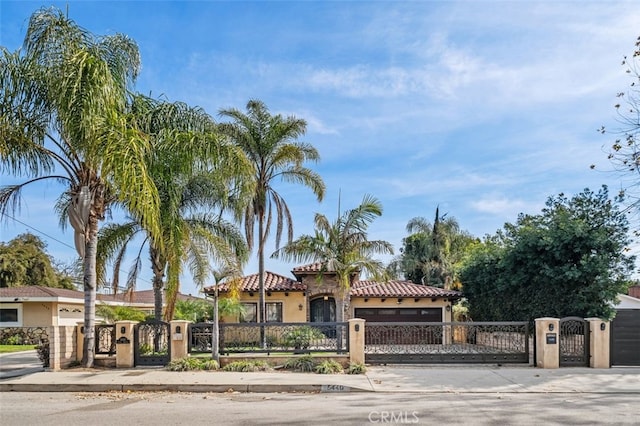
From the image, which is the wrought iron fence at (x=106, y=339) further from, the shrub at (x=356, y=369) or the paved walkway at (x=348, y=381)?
the shrub at (x=356, y=369)

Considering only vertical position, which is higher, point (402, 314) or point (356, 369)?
point (356, 369)

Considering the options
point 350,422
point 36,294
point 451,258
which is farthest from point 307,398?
point 451,258

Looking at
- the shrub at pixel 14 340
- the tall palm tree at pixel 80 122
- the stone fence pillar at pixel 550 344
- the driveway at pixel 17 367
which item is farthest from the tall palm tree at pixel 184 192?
the shrub at pixel 14 340

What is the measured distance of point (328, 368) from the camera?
13977mm

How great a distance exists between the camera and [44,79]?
13234mm

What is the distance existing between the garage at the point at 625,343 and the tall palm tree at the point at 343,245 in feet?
28.8

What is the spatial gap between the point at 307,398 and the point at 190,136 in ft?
25.2

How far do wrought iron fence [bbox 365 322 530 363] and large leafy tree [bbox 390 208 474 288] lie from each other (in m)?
20.1

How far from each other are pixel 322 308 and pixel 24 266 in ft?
80.8

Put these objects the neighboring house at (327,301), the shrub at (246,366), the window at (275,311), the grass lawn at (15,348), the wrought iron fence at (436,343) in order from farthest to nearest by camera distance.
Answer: the window at (275,311)
the neighboring house at (327,301)
the grass lawn at (15,348)
the wrought iron fence at (436,343)
the shrub at (246,366)

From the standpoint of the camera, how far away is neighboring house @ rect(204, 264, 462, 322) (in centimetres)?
2534

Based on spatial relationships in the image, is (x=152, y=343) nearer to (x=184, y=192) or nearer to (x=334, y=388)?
(x=184, y=192)

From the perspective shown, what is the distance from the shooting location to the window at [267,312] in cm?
2541

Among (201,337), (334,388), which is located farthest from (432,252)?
(334,388)
